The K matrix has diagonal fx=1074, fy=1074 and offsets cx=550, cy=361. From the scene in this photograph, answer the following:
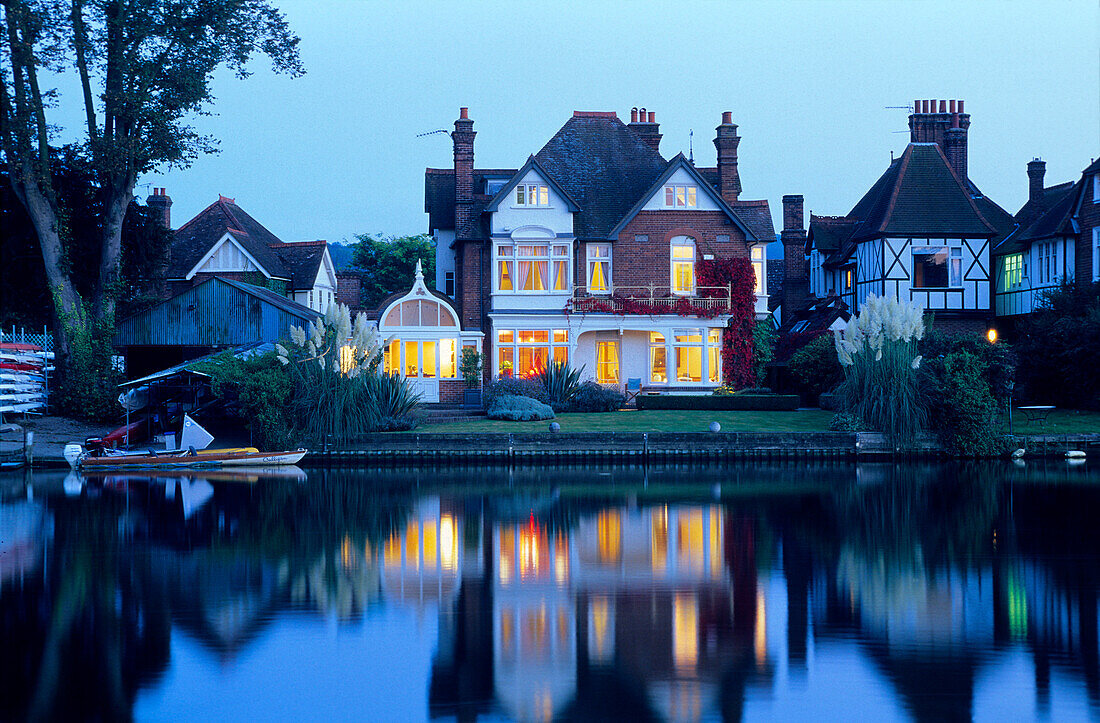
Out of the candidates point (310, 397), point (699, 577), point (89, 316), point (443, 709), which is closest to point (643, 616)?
point (699, 577)

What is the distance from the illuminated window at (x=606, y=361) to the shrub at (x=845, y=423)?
985 cm

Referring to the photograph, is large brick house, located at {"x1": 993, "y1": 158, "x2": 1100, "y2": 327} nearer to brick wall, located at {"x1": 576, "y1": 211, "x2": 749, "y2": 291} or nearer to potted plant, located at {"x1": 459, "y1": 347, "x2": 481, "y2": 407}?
brick wall, located at {"x1": 576, "y1": 211, "x2": 749, "y2": 291}

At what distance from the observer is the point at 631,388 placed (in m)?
35.3

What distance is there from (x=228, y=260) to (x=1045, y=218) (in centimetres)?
3235

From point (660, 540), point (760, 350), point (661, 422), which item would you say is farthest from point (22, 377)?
point (760, 350)

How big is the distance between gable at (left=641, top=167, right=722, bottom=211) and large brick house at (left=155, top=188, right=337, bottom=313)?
57.0 feet

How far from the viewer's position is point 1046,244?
3891 cm

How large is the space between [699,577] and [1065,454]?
1838cm

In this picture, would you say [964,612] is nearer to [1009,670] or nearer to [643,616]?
[1009,670]

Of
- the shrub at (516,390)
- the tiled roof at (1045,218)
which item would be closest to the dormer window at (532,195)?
the shrub at (516,390)

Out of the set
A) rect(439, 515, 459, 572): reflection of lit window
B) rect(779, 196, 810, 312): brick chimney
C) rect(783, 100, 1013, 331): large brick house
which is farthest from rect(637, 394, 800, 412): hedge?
rect(779, 196, 810, 312): brick chimney

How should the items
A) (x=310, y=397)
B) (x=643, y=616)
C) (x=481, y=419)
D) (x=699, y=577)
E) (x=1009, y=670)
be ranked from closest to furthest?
(x=1009, y=670) → (x=643, y=616) → (x=699, y=577) → (x=310, y=397) → (x=481, y=419)

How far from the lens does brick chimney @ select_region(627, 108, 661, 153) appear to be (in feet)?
135

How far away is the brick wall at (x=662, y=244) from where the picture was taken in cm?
3631
